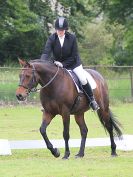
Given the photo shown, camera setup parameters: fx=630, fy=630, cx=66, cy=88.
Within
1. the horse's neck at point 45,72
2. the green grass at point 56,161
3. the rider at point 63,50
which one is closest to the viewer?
the green grass at point 56,161

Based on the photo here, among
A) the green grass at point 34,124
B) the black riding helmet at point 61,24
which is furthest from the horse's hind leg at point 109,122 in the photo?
the green grass at point 34,124

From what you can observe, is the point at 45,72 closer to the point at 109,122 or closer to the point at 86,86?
the point at 86,86

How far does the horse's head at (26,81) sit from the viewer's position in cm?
1269

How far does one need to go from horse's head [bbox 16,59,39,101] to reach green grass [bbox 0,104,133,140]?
224 inches

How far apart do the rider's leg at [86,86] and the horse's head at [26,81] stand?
1.15m

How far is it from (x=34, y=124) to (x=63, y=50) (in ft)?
31.3

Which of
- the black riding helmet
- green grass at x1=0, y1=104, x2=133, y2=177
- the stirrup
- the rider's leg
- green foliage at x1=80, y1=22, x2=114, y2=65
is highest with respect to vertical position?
the black riding helmet

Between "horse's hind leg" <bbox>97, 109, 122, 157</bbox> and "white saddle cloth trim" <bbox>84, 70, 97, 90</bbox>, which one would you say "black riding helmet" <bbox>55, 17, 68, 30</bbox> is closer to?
"white saddle cloth trim" <bbox>84, 70, 97, 90</bbox>

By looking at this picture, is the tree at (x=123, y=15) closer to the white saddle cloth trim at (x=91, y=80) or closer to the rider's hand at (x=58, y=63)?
the white saddle cloth trim at (x=91, y=80)

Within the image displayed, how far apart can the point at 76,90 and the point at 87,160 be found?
168 centimetres

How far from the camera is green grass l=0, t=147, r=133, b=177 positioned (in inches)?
418

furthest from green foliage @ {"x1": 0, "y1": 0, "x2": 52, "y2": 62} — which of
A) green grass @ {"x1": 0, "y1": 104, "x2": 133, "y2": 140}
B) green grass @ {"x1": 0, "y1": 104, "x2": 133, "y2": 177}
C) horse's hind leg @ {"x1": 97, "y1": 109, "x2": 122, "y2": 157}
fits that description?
horse's hind leg @ {"x1": 97, "y1": 109, "x2": 122, "y2": 157}

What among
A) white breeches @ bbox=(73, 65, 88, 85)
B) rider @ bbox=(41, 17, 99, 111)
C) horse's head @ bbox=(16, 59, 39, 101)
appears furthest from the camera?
white breeches @ bbox=(73, 65, 88, 85)

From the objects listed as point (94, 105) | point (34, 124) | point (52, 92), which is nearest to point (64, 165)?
point (52, 92)
